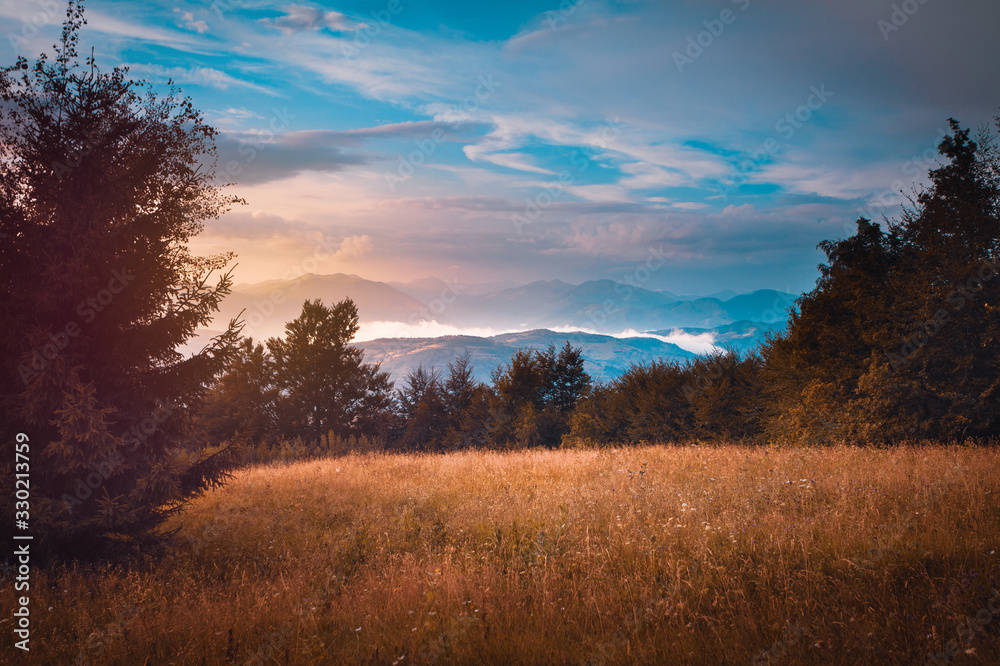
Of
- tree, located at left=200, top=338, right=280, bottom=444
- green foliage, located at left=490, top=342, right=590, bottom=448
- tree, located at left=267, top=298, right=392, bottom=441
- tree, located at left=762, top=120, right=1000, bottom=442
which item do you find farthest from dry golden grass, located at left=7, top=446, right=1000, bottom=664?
tree, located at left=267, top=298, right=392, bottom=441

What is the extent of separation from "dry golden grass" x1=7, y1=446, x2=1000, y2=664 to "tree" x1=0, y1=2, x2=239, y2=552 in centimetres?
104

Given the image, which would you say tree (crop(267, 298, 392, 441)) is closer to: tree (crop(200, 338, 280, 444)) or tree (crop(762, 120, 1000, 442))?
tree (crop(200, 338, 280, 444))

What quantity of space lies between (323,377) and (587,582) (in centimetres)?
4114

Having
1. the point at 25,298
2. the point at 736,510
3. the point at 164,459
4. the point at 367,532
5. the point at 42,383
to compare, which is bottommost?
the point at 367,532

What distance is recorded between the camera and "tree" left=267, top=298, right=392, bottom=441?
41.6 metres

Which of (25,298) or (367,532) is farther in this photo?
(367,532)

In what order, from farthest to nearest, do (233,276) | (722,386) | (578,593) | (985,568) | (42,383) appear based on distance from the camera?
1. (722,386)
2. (233,276)
3. (42,383)
4. (578,593)
5. (985,568)

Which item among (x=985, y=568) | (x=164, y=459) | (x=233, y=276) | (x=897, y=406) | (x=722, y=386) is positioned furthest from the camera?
(x=722, y=386)

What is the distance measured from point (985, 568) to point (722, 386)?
2298 centimetres

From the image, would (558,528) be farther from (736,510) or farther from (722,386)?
(722,386)

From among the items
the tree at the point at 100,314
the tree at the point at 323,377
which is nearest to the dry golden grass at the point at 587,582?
the tree at the point at 100,314

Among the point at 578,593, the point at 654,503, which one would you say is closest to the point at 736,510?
the point at 654,503

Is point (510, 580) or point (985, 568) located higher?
point (985, 568)

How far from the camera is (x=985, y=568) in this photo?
179 inches
